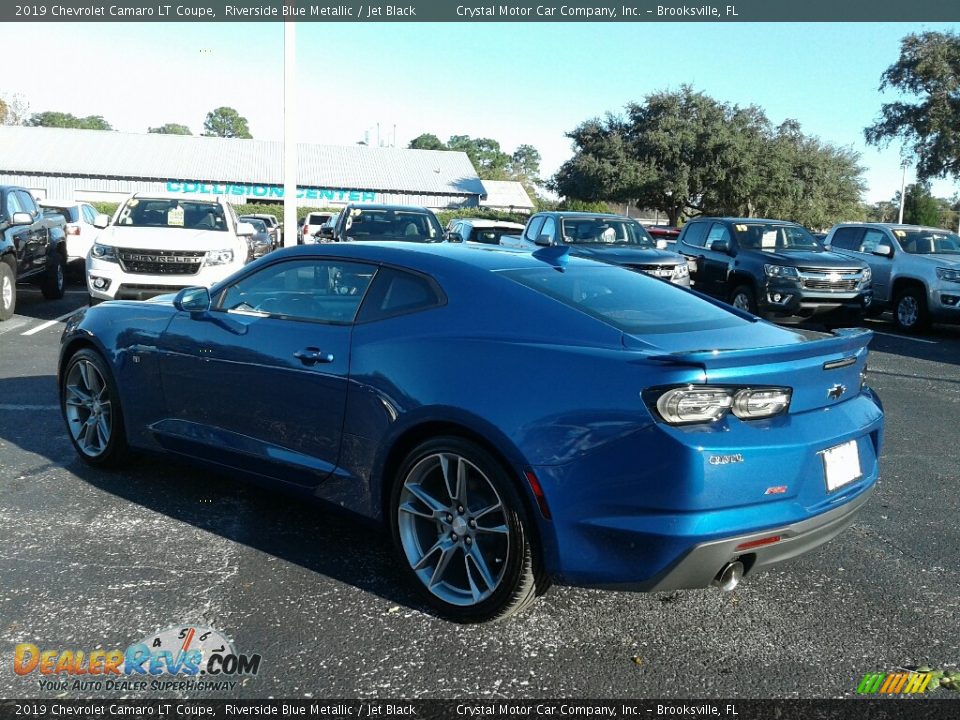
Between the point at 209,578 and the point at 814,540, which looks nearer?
the point at 814,540

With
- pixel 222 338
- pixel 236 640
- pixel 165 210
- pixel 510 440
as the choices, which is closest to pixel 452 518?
pixel 510 440

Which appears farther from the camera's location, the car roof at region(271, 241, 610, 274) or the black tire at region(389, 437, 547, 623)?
the car roof at region(271, 241, 610, 274)

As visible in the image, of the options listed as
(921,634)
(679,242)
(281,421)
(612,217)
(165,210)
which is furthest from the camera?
(679,242)

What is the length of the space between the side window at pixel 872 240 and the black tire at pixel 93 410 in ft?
43.8

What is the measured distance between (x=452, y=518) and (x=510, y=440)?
522 mm

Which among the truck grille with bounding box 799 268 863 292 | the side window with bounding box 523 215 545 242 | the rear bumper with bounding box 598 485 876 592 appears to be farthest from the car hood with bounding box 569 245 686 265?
the rear bumper with bounding box 598 485 876 592

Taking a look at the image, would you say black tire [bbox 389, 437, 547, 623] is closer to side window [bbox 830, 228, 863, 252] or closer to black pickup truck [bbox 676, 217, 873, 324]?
black pickup truck [bbox 676, 217, 873, 324]

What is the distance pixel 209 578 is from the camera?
12.8ft

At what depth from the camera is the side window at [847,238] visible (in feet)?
51.0

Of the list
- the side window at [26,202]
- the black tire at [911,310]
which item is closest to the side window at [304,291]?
the side window at [26,202]

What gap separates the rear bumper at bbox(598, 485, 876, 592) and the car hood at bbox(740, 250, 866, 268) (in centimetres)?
1073

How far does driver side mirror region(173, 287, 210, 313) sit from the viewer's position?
4.71m

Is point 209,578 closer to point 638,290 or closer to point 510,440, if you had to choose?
point 510,440

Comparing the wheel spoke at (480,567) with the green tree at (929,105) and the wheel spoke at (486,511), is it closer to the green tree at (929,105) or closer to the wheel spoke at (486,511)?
the wheel spoke at (486,511)
